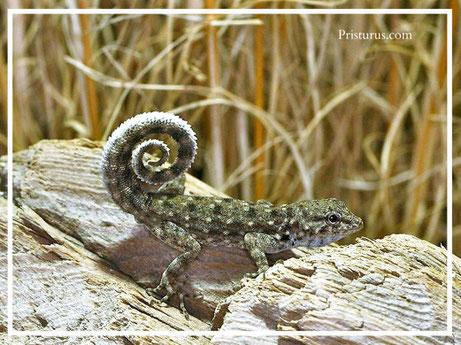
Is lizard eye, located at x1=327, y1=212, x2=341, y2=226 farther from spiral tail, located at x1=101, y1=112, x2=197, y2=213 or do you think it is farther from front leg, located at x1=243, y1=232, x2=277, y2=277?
spiral tail, located at x1=101, y1=112, x2=197, y2=213

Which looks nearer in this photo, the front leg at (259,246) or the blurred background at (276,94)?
the front leg at (259,246)

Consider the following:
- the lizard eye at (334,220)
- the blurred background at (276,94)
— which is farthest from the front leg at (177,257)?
the lizard eye at (334,220)

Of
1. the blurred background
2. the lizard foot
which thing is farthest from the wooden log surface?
the blurred background

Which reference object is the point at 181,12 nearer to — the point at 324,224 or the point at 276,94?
the point at 276,94

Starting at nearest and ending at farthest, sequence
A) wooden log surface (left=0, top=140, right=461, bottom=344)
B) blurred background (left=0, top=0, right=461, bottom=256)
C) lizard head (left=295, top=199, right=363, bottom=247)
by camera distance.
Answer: wooden log surface (left=0, top=140, right=461, bottom=344), lizard head (left=295, top=199, right=363, bottom=247), blurred background (left=0, top=0, right=461, bottom=256)

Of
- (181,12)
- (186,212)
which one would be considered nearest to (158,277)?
(186,212)

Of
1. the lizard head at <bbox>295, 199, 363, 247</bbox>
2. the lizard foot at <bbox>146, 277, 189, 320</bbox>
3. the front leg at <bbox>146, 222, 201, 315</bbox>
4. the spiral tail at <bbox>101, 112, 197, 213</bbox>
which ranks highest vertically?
the spiral tail at <bbox>101, 112, 197, 213</bbox>

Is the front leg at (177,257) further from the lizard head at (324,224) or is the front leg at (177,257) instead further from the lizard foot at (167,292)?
the lizard head at (324,224)

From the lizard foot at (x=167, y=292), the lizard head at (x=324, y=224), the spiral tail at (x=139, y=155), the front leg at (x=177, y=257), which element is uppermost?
the spiral tail at (x=139, y=155)
